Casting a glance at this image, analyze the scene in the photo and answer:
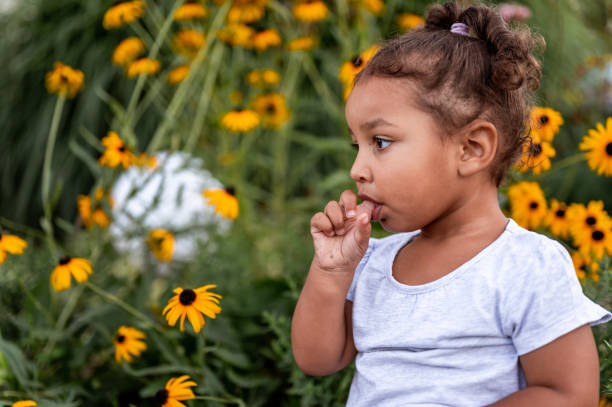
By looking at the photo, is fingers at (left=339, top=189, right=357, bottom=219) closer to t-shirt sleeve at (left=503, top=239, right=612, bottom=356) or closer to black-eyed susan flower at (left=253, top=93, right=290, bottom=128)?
t-shirt sleeve at (left=503, top=239, right=612, bottom=356)

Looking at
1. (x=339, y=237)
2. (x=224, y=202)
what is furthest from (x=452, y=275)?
(x=224, y=202)

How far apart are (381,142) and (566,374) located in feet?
1.27

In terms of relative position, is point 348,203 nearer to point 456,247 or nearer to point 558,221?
point 456,247

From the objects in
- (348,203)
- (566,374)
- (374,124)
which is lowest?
(566,374)

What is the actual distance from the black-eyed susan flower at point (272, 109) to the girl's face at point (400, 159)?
45.8 inches

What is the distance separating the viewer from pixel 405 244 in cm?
106

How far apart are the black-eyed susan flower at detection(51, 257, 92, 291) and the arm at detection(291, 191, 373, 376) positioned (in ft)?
1.72

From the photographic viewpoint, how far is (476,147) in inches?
35.2

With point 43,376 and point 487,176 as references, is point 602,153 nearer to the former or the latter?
point 487,176

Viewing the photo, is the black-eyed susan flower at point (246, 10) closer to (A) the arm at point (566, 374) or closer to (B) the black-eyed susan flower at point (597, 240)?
(B) the black-eyed susan flower at point (597, 240)

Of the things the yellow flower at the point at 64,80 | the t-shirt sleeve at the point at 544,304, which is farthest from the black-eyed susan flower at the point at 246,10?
the t-shirt sleeve at the point at 544,304

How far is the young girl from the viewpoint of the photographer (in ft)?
2.75

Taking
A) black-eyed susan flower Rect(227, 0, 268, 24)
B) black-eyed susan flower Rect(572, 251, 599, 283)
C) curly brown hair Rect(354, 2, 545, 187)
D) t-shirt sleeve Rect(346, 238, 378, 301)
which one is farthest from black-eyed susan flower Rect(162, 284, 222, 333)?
black-eyed susan flower Rect(227, 0, 268, 24)

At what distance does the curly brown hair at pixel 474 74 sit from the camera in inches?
34.6
